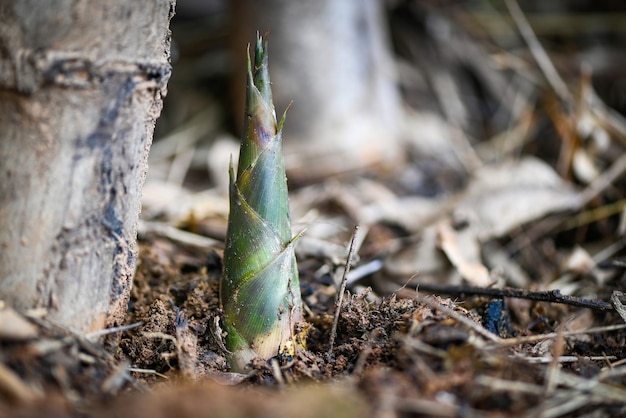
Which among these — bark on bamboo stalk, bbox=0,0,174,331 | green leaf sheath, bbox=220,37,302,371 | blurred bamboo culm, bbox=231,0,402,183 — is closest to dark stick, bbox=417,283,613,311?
green leaf sheath, bbox=220,37,302,371

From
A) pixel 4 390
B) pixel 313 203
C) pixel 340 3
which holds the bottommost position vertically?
pixel 313 203

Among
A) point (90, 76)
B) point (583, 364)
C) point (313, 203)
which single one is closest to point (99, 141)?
point (90, 76)

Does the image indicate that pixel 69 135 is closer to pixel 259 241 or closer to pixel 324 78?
pixel 259 241

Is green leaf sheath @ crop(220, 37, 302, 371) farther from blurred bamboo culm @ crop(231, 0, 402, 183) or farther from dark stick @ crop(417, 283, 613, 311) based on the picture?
blurred bamboo culm @ crop(231, 0, 402, 183)

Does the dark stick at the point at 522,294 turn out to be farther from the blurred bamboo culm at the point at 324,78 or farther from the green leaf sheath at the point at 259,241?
the blurred bamboo culm at the point at 324,78

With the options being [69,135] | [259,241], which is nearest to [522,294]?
[259,241]

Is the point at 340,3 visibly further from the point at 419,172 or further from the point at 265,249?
the point at 265,249

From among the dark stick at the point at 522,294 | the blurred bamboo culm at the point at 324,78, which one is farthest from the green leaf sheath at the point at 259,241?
the blurred bamboo culm at the point at 324,78
